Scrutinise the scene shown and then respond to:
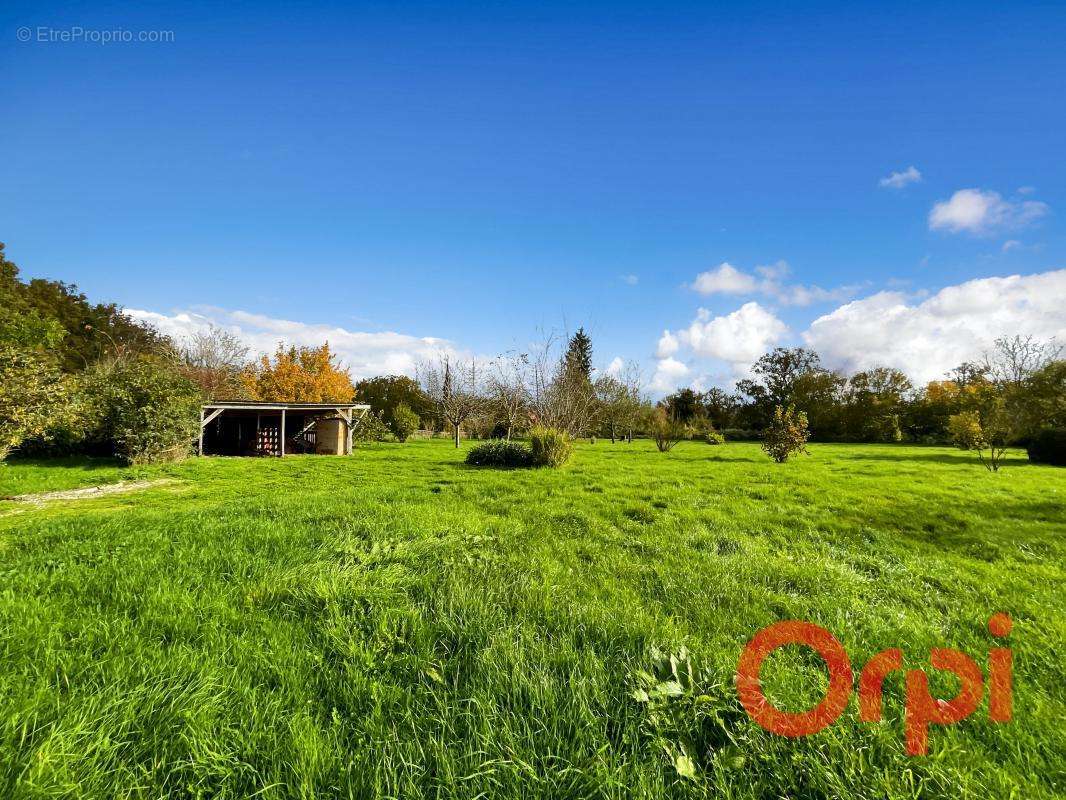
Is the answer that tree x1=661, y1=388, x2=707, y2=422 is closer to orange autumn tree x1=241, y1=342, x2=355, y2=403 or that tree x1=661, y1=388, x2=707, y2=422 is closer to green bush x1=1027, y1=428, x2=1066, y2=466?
green bush x1=1027, y1=428, x2=1066, y2=466

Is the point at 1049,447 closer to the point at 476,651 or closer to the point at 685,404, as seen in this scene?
the point at 685,404

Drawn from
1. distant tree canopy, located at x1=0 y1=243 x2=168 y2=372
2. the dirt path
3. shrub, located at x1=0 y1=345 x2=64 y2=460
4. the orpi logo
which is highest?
distant tree canopy, located at x1=0 y1=243 x2=168 y2=372

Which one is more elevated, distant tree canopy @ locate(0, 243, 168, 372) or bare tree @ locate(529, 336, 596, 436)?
distant tree canopy @ locate(0, 243, 168, 372)

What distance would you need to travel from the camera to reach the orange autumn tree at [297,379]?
3431cm

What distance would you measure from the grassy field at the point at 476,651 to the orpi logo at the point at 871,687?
0.06 meters

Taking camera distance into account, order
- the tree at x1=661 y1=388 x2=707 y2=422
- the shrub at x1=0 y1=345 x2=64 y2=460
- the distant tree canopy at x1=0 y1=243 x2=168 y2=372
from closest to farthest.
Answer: the shrub at x1=0 y1=345 x2=64 y2=460
the distant tree canopy at x1=0 y1=243 x2=168 y2=372
the tree at x1=661 y1=388 x2=707 y2=422

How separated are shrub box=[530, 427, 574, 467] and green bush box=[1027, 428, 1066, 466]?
24.4 meters

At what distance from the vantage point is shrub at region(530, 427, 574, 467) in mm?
14209

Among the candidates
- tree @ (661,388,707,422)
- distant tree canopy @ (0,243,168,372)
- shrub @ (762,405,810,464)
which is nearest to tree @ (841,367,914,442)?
tree @ (661,388,707,422)

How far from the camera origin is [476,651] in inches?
106

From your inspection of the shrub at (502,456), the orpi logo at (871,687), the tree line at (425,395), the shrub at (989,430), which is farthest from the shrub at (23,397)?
the shrub at (989,430)

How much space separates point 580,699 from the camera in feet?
7.25

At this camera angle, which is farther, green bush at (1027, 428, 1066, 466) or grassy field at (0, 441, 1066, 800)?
green bush at (1027, 428, 1066, 466)

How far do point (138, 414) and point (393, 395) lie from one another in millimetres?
25633
